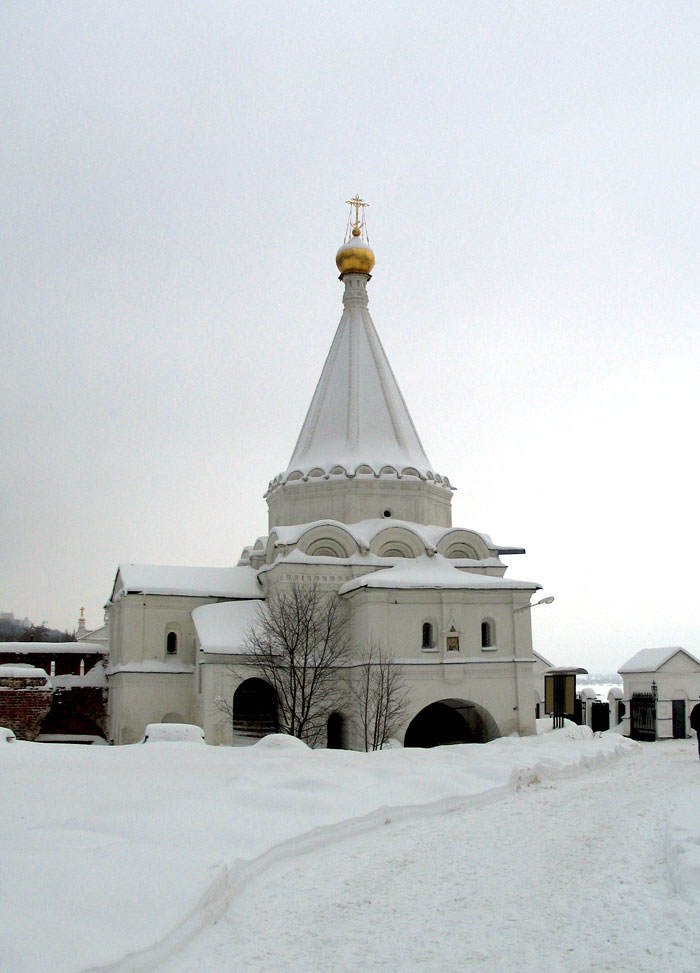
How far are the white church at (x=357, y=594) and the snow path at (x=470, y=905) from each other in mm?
13892

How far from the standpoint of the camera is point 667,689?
24672 millimetres

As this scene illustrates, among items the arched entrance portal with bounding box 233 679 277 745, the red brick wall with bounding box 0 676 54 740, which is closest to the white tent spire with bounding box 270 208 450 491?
the arched entrance portal with bounding box 233 679 277 745

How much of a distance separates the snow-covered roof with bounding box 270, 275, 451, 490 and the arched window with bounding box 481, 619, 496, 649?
16.9 feet

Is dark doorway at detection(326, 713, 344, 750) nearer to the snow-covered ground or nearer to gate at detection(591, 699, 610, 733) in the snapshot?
gate at detection(591, 699, 610, 733)

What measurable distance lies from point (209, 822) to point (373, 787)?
94.8 inches

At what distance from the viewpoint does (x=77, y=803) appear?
731cm

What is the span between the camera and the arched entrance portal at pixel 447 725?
77.2 feet

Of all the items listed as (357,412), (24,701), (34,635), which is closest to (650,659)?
(357,412)

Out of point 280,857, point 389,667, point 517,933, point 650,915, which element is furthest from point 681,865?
point 389,667

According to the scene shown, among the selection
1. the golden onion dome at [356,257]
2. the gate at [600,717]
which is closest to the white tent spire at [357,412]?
the golden onion dome at [356,257]

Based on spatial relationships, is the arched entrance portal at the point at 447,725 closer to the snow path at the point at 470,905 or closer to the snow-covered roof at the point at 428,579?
the snow-covered roof at the point at 428,579

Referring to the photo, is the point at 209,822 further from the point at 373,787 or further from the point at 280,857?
the point at 373,787

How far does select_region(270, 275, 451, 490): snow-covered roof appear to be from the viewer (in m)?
26.2

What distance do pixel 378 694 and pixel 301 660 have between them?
1955 mm
